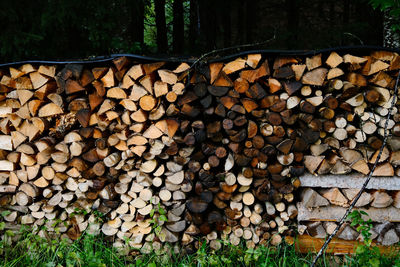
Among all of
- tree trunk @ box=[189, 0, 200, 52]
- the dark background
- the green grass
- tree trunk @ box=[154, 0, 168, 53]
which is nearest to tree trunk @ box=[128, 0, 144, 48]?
the dark background

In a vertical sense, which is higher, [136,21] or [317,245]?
[136,21]

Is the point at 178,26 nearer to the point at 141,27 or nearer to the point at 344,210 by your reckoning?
the point at 141,27

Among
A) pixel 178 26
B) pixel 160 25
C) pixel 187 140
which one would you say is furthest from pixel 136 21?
pixel 187 140

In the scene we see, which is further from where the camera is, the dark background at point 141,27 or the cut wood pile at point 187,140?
the dark background at point 141,27

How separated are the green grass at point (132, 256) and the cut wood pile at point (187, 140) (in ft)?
0.29

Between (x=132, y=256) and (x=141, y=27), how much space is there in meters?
3.79

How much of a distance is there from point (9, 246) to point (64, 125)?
117cm

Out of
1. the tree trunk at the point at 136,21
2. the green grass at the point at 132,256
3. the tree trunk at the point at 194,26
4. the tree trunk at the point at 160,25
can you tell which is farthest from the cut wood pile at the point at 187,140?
the tree trunk at the point at 160,25

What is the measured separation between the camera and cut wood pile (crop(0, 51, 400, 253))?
2.03 metres

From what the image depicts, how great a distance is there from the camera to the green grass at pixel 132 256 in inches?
81.5

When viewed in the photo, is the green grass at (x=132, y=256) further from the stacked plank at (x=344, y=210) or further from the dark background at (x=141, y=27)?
the dark background at (x=141, y=27)

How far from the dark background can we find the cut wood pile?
46 centimetres

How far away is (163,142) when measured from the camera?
2123mm

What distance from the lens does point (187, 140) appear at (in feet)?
6.84
